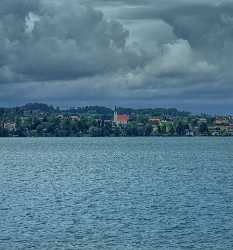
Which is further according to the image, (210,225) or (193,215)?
A: (193,215)

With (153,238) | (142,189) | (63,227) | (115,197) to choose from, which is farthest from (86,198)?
(153,238)

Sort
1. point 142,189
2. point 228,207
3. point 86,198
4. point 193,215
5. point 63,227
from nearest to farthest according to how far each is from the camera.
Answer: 1. point 63,227
2. point 193,215
3. point 228,207
4. point 86,198
5. point 142,189

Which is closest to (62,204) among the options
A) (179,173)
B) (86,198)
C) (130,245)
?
(86,198)

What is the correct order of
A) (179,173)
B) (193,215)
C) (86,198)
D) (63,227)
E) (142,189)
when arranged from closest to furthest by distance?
(63,227)
(193,215)
(86,198)
(142,189)
(179,173)

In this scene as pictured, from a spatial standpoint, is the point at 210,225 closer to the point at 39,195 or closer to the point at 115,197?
the point at 115,197

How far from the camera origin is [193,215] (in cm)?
5972

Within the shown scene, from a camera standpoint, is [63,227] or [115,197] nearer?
[63,227]

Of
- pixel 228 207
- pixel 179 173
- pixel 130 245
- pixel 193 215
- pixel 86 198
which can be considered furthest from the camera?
pixel 179 173

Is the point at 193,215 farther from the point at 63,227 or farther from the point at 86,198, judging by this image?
the point at 86,198

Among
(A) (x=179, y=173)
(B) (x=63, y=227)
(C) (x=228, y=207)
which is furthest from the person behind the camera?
(A) (x=179, y=173)

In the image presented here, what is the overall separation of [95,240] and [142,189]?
37215 millimetres

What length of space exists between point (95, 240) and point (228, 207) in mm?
20568

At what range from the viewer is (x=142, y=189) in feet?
278

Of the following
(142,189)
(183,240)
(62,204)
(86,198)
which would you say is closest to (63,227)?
(183,240)
